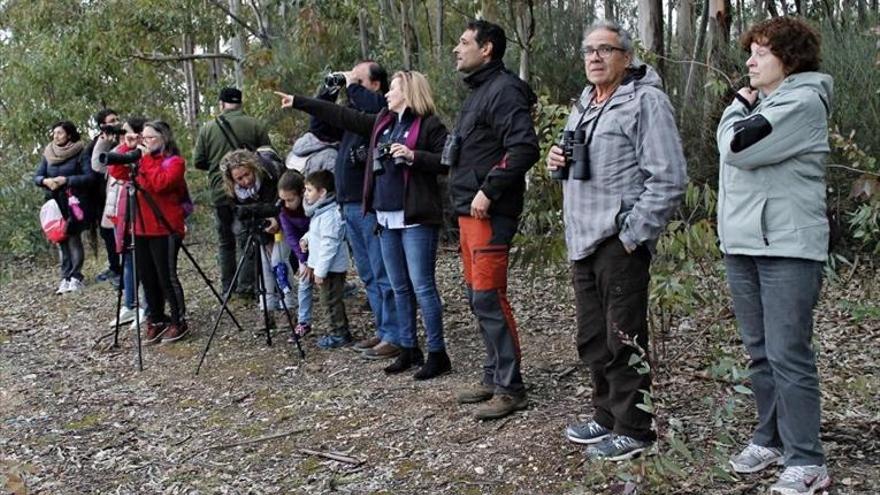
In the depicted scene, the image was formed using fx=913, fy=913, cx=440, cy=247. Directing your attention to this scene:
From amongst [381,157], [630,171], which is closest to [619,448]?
[630,171]

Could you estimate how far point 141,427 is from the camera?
17.1 ft

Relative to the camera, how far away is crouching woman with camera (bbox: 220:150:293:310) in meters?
6.37

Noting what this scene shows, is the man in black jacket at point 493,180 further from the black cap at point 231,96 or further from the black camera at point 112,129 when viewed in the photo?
the black camera at point 112,129

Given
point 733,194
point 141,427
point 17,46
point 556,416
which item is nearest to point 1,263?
point 17,46

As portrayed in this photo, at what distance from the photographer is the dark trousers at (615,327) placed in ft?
11.9

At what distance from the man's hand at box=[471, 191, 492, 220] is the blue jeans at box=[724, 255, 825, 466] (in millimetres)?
1243

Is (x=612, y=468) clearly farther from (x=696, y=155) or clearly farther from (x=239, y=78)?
(x=239, y=78)

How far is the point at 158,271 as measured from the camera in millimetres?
6730

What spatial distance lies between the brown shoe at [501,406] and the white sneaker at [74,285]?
624 cm

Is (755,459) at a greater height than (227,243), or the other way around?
(227,243)

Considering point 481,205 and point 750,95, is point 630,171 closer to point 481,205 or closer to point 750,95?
point 750,95

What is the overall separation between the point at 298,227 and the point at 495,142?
2.53 m

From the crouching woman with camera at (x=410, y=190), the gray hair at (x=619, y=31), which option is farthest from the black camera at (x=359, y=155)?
the gray hair at (x=619, y=31)

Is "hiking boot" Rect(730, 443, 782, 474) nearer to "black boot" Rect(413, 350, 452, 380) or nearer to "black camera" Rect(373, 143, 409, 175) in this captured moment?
"black boot" Rect(413, 350, 452, 380)
